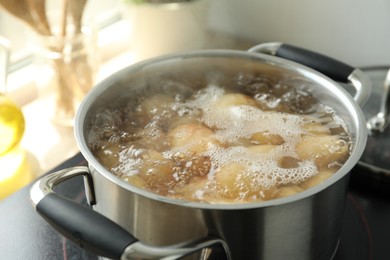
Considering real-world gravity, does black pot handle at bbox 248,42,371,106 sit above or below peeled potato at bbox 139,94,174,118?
above

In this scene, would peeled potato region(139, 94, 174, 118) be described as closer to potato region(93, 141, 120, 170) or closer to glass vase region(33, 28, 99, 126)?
potato region(93, 141, 120, 170)

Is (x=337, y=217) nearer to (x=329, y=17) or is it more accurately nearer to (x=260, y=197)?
(x=260, y=197)

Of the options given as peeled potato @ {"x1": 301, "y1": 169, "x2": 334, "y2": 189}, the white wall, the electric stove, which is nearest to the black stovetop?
the electric stove

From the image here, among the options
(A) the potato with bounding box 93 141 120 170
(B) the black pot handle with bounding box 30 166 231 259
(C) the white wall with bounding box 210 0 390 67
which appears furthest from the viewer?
(C) the white wall with bounding box 210 0 390 67

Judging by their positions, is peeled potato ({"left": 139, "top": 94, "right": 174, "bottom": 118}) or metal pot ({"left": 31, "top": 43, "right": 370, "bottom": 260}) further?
peeled potato ({"left": 139, "top": 94, "right": 174, "bottom": 118})

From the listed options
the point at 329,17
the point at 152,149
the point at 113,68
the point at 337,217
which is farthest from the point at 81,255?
the point at 329,17

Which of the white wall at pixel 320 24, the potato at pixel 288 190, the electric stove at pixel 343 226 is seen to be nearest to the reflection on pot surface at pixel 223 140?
the potato at pixel 288 190
